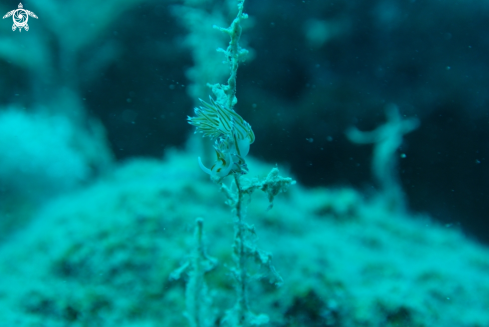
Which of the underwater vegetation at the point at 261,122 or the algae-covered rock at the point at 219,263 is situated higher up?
the underwater vegetation at the point at 261,122

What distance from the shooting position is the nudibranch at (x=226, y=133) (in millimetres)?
2113

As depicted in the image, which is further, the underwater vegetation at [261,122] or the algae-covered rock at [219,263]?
the underwater vegetation at [261,122]

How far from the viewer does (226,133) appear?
2.21m

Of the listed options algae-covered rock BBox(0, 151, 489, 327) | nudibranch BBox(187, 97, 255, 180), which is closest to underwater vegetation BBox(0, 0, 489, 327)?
algae-covered rock BBox(0, 151, 489, 327)

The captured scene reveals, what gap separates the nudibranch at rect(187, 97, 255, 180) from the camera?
6.93 feet

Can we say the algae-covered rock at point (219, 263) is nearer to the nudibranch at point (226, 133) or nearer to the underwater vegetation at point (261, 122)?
the underwater vegetation at point (261, 122)

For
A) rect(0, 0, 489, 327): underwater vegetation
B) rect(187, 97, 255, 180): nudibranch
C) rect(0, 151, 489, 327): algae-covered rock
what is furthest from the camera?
rect(0, 0, 489, 327): underwater vegetation

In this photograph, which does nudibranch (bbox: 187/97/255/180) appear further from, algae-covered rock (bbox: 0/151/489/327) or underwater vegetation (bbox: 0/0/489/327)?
underwater vegetation (bbox: 0/0/489/327)

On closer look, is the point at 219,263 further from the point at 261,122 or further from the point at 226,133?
the point at 261,122

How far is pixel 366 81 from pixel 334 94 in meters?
0.64

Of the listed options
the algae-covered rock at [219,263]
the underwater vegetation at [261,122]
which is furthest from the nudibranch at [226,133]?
the underwater vegetation at [261,122]

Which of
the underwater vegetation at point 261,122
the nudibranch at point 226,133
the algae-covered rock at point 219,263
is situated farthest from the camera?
the underwater vegetation at point 261,122

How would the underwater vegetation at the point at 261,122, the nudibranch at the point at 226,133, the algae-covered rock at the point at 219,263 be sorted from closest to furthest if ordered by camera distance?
the nudibranch at the point at 226,133, the algae-covered rock at the point at 219,263, the underwater vegetation at the point at 261,122

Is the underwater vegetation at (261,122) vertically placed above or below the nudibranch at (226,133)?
above
